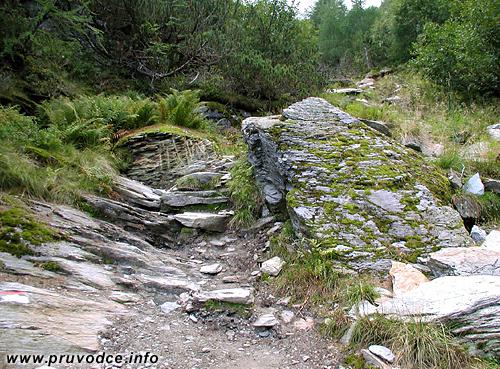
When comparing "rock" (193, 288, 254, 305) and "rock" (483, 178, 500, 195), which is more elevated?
"rock" (483, 178, 500, 195)

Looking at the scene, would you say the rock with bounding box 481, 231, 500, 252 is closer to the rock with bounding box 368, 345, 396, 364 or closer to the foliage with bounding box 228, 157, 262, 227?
the rock with bounding box 368, 345, 396, 364

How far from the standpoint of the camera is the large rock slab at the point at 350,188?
4051 mm

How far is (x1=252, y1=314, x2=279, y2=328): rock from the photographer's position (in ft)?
11.1

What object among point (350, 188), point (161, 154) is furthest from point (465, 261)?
point (161, 154)

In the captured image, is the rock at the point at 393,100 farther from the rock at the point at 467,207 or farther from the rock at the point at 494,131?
the rock at the point at 467,207

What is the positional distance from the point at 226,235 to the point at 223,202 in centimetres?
65

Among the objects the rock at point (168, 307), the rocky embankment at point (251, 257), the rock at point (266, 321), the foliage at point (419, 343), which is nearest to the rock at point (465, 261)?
Answer: the rocky embankment at point (251, 257)

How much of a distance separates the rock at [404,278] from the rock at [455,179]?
2.33 m

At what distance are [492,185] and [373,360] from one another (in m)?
4.00

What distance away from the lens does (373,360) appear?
276cm

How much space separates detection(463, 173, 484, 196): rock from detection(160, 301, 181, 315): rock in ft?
13.8

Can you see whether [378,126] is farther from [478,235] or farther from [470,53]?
[470,53]

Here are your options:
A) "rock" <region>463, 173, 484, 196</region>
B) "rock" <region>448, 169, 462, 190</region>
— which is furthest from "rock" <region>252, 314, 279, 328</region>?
"rock" <region>463, 173, 484, 196</region>

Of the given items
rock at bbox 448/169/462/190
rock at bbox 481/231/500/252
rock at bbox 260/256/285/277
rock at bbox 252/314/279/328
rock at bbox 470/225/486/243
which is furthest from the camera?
rock at bbox 448/169/462/190
